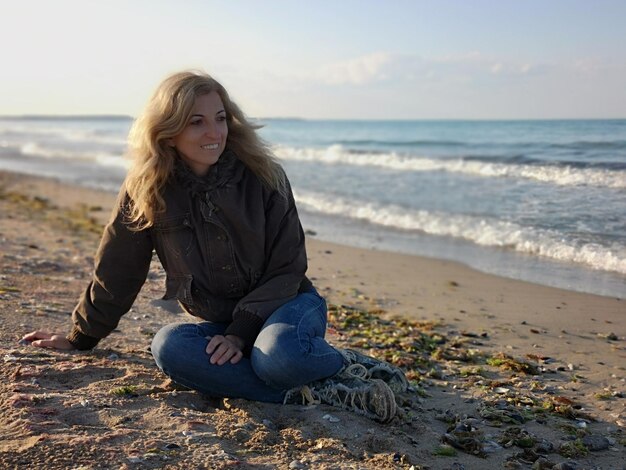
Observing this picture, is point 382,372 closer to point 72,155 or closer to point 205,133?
point 205,133

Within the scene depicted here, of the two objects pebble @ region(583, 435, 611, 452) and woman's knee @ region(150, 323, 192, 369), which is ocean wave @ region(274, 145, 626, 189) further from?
pebble @ region(583, 435, 611, 452)

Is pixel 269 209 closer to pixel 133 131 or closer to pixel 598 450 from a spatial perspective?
pixel 133 131

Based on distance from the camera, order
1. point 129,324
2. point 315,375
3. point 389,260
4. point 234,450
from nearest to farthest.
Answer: point 234,450, point 315,375, point 129,324, point 389,260

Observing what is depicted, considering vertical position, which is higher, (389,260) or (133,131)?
(133,131)

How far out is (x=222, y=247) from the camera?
407 cm

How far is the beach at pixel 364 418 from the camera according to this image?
3.46m

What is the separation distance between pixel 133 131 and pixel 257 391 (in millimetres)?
1647

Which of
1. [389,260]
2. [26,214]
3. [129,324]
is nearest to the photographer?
[129,324]

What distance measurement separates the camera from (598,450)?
3771mm

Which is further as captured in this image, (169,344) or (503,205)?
(503,205)

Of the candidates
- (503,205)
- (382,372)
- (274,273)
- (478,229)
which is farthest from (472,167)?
(274,273)

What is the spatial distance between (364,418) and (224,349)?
2.82 ft

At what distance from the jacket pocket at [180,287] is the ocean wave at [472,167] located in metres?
0.98

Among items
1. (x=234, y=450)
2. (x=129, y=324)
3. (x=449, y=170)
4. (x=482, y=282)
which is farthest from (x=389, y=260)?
(x=449, y=170)
